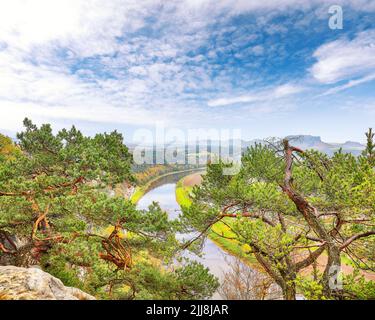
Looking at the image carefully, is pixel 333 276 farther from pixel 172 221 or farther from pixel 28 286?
pixel 28 286

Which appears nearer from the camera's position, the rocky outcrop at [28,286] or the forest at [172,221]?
the rocky outcrop at [28,286]

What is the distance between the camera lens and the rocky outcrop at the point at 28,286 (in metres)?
4.51

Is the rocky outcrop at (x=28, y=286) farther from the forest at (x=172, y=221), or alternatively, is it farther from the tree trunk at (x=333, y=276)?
the tree trunk at (x=333, y=276)

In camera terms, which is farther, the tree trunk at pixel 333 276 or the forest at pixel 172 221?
the forest at pixel 172 221

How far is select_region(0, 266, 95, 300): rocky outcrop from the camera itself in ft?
14.8

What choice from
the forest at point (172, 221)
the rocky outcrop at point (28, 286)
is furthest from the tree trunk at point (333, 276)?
the rocky outcrop at point (28, 286)

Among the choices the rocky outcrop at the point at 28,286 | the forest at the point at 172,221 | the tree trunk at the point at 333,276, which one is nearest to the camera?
the rocky outcrop at the point at 28,286

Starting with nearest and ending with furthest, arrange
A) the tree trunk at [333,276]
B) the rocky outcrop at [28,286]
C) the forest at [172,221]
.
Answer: the rocky outcrop at [28,286] < the tree trunk at [333,276] < the forest at [172,221]

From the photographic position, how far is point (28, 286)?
4.77 metres

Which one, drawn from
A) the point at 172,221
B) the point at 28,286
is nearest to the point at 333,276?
the point at 172,221

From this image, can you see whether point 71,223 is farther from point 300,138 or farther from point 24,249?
point 300,138

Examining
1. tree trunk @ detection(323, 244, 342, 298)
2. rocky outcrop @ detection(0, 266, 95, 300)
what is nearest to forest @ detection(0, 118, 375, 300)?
tree trunk @ detection(323, 244, 342, 298)
